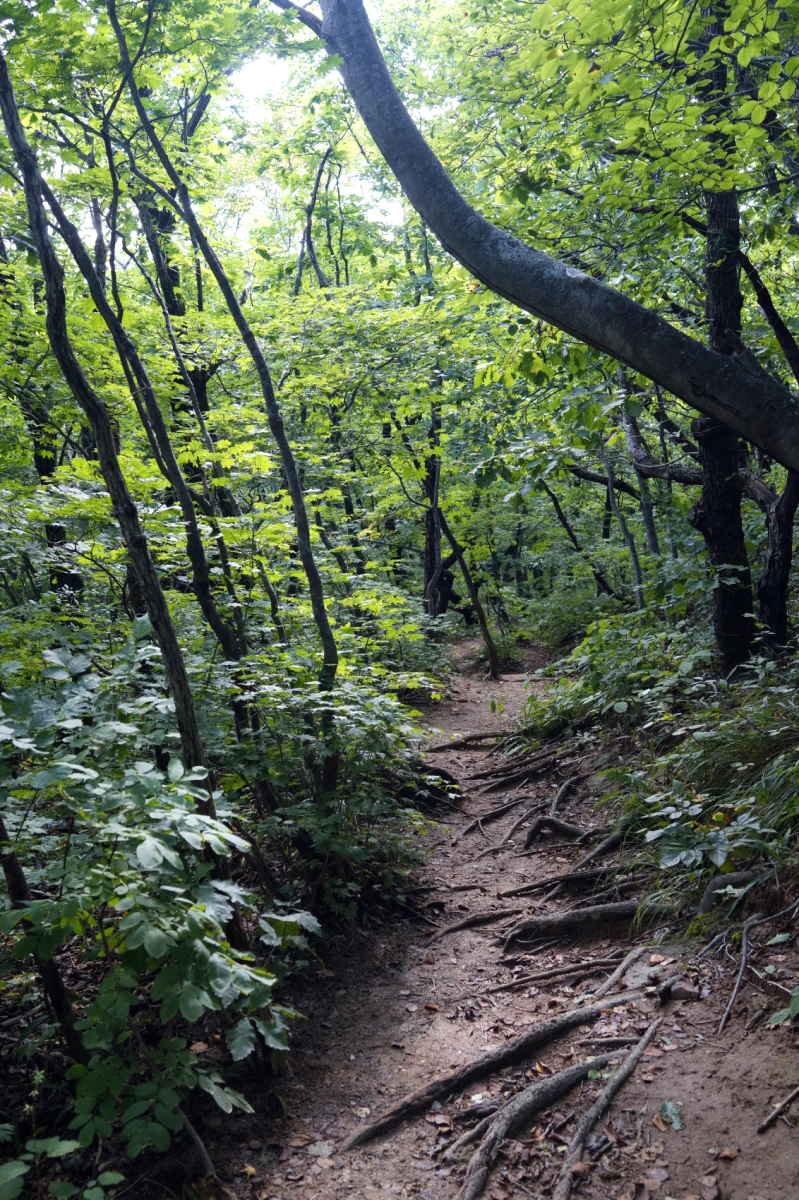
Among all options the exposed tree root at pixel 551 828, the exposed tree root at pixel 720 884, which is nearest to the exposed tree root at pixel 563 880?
the exposed tree root at pixel 551 828

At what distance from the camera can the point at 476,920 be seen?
5398 millimetres

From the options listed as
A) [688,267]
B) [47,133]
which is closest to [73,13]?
[47,133]

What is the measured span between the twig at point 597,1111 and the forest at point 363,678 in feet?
0.05

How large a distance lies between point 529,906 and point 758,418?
4178 mm

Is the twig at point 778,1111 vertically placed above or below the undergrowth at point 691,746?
below

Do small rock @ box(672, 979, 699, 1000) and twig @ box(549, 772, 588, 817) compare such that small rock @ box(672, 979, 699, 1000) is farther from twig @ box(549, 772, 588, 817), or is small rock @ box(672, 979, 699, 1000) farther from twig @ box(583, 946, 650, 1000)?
twig @ box(549, 772, 588, 817)

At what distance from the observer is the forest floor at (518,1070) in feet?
9.05

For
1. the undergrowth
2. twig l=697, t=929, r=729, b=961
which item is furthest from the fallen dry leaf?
the undergrowth

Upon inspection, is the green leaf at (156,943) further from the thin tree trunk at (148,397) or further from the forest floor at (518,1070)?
the thin tree trunk at (148,397)

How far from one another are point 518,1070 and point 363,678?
10.1 ft

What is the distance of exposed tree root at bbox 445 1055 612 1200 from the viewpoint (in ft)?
9.88

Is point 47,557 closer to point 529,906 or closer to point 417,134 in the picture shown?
point 417,134

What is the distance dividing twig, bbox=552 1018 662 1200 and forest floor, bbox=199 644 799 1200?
0.14ft

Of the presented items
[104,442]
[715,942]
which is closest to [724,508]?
[715,942]
